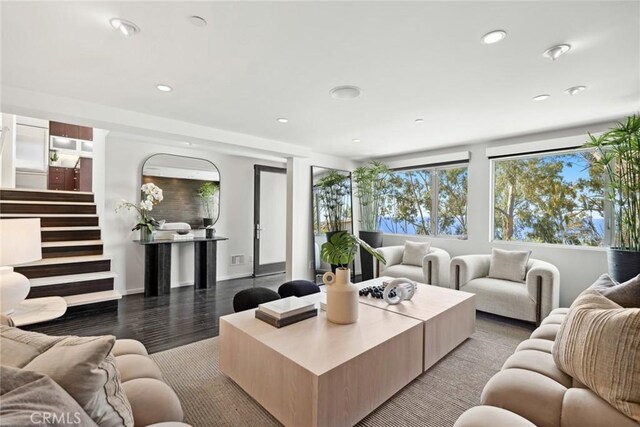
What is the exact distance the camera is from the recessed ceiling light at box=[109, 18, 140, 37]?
1693 mm

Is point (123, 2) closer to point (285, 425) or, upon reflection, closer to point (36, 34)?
point (36, 34)

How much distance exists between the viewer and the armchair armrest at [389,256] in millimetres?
4668

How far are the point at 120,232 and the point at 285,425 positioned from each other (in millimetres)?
4074

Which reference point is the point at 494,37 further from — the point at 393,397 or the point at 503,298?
the point at 503,298

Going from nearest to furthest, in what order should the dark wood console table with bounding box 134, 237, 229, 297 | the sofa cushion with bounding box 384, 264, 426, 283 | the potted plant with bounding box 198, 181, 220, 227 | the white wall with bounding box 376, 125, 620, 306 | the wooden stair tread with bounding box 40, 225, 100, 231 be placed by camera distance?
the white wall with bounding box 376, 125, 620, 306, the wooden stair tread with bounding box 40, 225, 100, 231, the sofa cushion with bounding box 384, 264, 426, 283, the dark wood console table with bounding box 134, 237, 229, 297, the potted plant with bounding box 198, 181, 220, 227

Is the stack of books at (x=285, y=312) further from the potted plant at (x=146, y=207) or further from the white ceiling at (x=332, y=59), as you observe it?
the potted plant at (x=146, y=207)

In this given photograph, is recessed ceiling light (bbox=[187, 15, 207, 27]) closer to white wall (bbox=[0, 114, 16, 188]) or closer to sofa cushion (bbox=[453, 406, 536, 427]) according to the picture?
sofa cushion (bbox=[453, 406, 536, 427])

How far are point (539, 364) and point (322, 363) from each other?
3.62 ft

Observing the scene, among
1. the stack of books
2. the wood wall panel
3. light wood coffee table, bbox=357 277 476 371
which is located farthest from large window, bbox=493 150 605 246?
the wood wall panel

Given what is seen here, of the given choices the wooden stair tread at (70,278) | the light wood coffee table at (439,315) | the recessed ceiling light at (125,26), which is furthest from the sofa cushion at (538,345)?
the wooden stair tread at (70,278)

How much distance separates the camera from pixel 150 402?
48.1 inches

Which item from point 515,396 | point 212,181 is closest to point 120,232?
point 212,181

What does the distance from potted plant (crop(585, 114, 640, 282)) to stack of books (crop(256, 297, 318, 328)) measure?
2963 mm

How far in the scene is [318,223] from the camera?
546 cm
